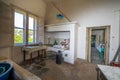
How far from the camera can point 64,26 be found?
157 inches

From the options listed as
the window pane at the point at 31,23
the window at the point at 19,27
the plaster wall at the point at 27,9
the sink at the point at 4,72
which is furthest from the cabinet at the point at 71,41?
the sink at the point at 4,72

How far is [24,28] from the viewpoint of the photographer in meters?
3.88

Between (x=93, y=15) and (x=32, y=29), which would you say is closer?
(x=93, y=15)

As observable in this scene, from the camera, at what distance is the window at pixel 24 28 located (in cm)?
350

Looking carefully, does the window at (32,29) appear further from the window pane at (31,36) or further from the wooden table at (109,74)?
the wooden table at (109,74)

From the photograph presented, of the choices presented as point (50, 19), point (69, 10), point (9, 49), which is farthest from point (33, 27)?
point (69, 10)

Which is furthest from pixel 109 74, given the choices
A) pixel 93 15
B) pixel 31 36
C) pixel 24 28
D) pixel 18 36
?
pixel 31 36

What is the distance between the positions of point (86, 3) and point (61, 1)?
1.66m

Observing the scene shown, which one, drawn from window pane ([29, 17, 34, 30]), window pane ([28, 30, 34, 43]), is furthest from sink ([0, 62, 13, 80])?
window pane ([29, 17, 34, 30])

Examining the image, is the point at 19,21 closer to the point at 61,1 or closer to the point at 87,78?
the point at 61,1

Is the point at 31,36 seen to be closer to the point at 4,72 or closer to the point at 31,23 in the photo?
the point at 31,23

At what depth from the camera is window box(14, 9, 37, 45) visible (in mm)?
3498

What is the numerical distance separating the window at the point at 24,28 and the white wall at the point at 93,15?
2.14m

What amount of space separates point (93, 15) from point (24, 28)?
142 inches
